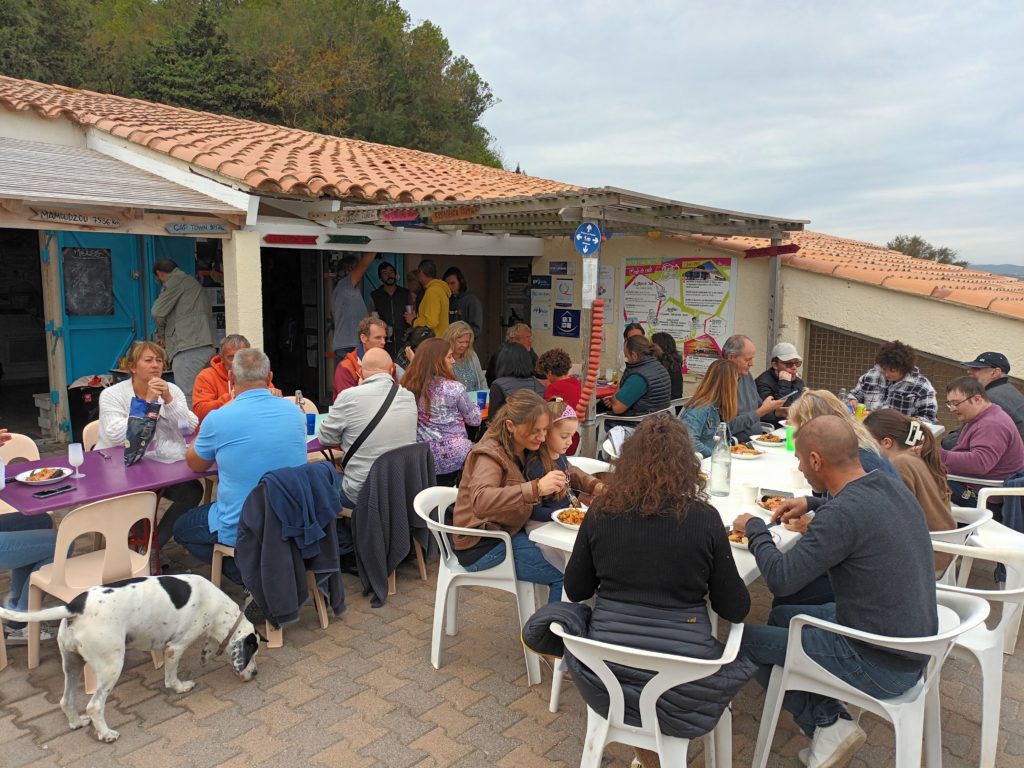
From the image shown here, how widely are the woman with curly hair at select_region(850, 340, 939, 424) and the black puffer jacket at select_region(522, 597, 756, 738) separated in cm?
404

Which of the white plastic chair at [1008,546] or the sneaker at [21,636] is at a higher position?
the white plastic chair at [1008,546]

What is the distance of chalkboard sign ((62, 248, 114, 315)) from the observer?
7.52 m

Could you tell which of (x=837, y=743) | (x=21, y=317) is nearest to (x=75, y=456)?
(x=837, y=743)

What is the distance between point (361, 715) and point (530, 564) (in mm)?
980

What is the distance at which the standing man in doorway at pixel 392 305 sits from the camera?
864cm

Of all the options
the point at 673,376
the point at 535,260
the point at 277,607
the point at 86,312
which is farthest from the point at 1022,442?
the point at 86,312

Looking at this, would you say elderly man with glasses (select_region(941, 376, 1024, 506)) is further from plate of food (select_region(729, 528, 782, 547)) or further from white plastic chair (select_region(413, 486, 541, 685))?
white plastic chair (select_region(413, 486, 541, 685))

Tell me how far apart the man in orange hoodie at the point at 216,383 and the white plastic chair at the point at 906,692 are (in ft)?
12.7

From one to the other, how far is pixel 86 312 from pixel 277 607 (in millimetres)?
5620

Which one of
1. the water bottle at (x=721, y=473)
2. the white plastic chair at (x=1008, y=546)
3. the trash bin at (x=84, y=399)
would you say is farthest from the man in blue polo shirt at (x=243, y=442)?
the trash bin at (x=84, y=399)

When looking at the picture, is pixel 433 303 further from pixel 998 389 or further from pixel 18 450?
pixel 998 389

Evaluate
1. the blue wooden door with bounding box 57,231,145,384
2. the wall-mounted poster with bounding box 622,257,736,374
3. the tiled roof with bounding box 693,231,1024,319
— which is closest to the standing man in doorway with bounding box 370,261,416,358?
the blue wooden door with bounding box 57,231,145,384

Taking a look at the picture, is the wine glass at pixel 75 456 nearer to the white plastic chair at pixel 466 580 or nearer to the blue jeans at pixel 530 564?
the white plastic chair at pixel 466 580

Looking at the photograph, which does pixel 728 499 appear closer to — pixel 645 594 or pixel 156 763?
pixel 645 594
